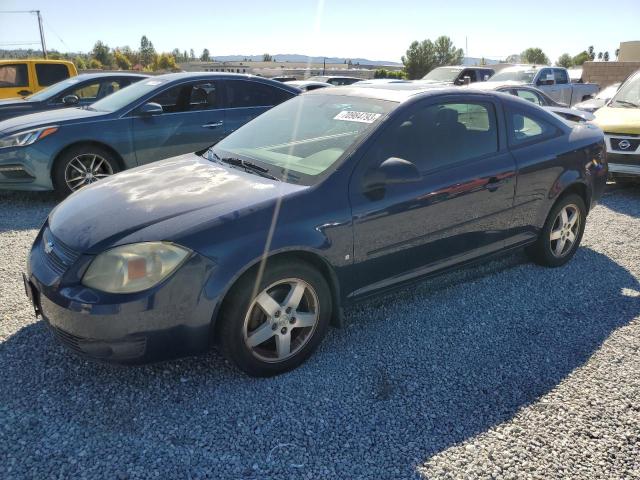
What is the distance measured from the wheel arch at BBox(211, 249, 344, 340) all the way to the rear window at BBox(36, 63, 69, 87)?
33.7ft

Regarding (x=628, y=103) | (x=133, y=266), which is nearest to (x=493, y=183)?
(x=133, y=266)

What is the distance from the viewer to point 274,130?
12.2 feet

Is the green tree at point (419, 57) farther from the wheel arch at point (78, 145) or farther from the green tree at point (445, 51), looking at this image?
the wheel arch at point (78, 145)

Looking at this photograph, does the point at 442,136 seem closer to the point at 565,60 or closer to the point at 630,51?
the point at 630,51

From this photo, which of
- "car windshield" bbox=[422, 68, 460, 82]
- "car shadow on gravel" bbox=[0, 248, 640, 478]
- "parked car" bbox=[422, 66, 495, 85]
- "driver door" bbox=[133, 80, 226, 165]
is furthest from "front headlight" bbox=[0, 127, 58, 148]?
"car windshield" bbox=[422, 68, 460, 82]

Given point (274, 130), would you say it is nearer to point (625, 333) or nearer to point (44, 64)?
point (625, 333)

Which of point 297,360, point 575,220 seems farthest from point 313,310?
point 575,220

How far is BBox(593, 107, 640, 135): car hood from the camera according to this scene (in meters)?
6.95

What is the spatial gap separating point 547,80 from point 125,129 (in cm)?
1168

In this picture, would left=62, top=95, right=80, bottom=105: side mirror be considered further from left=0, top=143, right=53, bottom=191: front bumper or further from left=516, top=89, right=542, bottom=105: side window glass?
left=516, top=89, right=542, bottom=105: side window glass

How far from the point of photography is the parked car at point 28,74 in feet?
35.2

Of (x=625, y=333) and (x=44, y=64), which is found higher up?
(x=44, y=64)

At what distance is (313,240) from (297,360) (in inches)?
27.7

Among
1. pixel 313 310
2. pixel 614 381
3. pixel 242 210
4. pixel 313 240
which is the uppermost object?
pixel 242 210
